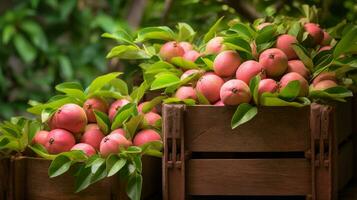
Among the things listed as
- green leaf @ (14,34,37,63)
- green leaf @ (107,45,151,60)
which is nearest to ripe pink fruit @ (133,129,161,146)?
green leaf @ (107,45,151,60)

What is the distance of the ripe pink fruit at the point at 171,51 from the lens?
145 cm

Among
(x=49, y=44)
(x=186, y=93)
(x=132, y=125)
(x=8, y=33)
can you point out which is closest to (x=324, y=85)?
(x=186, y=93)

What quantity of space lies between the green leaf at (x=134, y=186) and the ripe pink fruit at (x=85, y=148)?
99 millimetres

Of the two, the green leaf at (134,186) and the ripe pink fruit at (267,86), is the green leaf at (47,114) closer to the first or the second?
the green leaf at (134,186)

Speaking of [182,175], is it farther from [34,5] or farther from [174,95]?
[34,5]

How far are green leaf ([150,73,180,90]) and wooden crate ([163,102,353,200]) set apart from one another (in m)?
0.08

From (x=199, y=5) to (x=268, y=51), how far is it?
0.89 metres

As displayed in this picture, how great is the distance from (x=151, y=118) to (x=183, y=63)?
0.13 meters

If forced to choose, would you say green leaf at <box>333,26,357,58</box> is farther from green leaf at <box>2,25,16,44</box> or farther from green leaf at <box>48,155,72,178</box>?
green leaf at <box>2,25,16,44</box>

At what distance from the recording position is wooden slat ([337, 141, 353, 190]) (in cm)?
135

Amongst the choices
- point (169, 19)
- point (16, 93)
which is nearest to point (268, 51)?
point (169, 19)

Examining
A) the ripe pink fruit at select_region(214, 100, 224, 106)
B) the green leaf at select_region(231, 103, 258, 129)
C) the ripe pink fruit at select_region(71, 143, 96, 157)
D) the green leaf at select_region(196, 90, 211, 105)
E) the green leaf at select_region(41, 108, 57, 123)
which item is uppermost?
the green leaf at select_region(196, 90, 211, 105)

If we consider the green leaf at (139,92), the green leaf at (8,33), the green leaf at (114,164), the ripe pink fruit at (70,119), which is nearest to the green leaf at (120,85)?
the green leaf at (139,92)

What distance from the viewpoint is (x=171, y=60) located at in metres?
1.43
